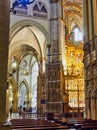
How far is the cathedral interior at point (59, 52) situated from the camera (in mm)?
18234

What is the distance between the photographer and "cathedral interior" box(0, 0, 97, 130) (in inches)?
718

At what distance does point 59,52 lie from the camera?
27797mm

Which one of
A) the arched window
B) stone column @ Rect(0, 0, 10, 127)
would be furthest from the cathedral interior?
stone column @ Rect(0, 0, 10, 127)

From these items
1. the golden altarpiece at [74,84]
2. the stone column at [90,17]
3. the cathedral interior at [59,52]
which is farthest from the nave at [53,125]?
the golden altarpiece at [74,84]

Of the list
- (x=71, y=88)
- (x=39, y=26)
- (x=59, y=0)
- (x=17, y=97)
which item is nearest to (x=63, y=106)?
(x=71, y=88)

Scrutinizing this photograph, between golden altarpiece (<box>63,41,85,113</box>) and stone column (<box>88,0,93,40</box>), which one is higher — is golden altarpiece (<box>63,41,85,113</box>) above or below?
below

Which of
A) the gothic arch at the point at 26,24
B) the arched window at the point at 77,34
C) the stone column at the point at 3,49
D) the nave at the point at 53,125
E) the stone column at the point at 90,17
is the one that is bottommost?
the nave at the point at 53,125

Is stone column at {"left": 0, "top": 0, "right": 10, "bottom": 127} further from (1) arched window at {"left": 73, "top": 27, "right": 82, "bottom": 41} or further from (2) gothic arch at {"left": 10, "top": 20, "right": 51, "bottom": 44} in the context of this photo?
Result: (1) arched window at {"left": 73, "top": 27, "right": 82, "bottom": 41}

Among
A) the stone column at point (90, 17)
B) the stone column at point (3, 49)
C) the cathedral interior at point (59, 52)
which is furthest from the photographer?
the stone column at point (90, 17)

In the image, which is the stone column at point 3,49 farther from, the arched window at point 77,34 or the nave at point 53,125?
the arched window at point 77,34

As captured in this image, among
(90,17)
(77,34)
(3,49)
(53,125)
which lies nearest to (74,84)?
(77,34)

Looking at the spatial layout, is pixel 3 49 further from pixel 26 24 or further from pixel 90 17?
pixel 26 24

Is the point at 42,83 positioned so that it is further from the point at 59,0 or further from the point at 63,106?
the point at 59,0

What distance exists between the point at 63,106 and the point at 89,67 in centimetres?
991
